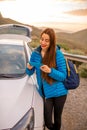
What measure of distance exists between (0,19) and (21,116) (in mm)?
119359

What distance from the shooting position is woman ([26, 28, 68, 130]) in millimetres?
4531

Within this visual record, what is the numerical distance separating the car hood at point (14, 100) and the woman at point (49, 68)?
0.66 feet

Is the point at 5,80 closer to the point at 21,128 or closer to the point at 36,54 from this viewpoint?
the point at 36,54

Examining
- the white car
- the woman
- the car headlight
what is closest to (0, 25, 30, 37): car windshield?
the white car

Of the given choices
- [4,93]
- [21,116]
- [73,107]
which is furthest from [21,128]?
[73,107]

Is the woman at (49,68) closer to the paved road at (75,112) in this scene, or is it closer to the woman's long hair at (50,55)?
the woman's long hair at (50,55)

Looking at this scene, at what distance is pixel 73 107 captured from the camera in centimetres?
779

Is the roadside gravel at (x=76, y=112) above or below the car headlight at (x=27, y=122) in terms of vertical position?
below

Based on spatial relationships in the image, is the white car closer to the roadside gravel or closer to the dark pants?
the dark pants

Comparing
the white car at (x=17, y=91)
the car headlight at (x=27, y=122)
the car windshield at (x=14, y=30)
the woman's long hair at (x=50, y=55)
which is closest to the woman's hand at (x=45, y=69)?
the woman's long hair at (x=50, y=55)

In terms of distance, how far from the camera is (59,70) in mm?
4555

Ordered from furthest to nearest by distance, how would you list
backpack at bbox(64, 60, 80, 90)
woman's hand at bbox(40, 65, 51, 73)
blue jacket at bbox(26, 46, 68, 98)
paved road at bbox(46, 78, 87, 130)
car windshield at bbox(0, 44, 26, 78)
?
1. paved road at bbox(46, 78, 87, 130)
2. car windshield at bbox(0, 44, 26, 78)
3. backpack at bbox(64, 60, 80, 90)
4. blue jacket at bbox(26, 46, 68, 98)
5. woman's hand at bbox(40, 65, 51, 73)

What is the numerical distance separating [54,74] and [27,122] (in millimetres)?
704

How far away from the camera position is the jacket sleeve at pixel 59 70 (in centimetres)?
446
